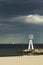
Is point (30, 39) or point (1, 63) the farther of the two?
point (30, 39)

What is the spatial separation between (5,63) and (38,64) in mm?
2259

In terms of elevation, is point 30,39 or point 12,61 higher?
point 30,39

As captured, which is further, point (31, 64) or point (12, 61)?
point (12, 61)

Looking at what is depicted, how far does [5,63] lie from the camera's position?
16266mm

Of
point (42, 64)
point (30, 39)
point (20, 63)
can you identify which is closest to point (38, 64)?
point (42, 64)

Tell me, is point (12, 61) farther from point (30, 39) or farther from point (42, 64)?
point (30, 39)

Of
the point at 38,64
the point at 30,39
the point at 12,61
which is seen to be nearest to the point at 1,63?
the point at 12,61

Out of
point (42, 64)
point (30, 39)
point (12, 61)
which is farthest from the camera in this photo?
point (30, 39)

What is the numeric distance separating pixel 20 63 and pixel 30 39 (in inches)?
1415

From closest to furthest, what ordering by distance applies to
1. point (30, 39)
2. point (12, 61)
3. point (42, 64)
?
point (42, 64) < point (12, 61) < point (30, 39)

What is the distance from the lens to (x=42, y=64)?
52.7 ft

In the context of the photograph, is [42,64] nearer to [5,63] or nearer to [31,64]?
[31,64]

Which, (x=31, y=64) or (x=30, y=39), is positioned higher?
(x=30, y=39)

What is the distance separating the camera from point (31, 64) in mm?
16156
